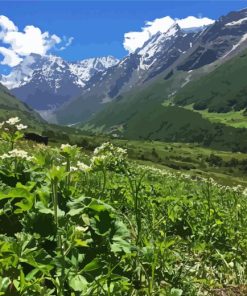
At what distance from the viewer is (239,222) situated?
35.1 feet

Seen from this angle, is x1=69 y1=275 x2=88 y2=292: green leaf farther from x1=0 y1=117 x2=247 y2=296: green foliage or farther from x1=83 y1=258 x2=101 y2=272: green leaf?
x1=83 y1=258 x2=101 y2=272: green leaf

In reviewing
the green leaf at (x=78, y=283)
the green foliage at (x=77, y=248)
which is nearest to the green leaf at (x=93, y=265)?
the green foliage at (x=77, y=248)

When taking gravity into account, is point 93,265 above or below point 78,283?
above


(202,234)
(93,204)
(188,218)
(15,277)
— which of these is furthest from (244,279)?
(15,277)

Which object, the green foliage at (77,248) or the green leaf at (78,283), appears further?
the green leaf at (78,283)

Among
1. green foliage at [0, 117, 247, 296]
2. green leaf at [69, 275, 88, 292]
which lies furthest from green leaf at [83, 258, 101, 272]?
green leaf at [69, 275, 88, 292]

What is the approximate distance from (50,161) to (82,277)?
5.18ft

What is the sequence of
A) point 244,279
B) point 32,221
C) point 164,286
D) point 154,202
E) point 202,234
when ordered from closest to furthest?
1. point 32,221
2. point 164,286
3. point 244,279
4. point 202,234
5. point 154,202

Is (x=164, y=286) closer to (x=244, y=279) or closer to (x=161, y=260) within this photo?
(x=161, y=260)

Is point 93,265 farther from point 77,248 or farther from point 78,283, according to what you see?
point 77,248

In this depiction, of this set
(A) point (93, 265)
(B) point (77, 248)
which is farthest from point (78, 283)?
(B) point (77, 248)

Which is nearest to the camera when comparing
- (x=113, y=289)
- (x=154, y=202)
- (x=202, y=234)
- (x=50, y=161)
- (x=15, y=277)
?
(x=15, y=277)

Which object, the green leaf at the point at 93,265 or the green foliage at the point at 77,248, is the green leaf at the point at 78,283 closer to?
the green foliage at the point at 77,248

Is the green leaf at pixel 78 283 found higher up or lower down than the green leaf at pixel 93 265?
lower down
